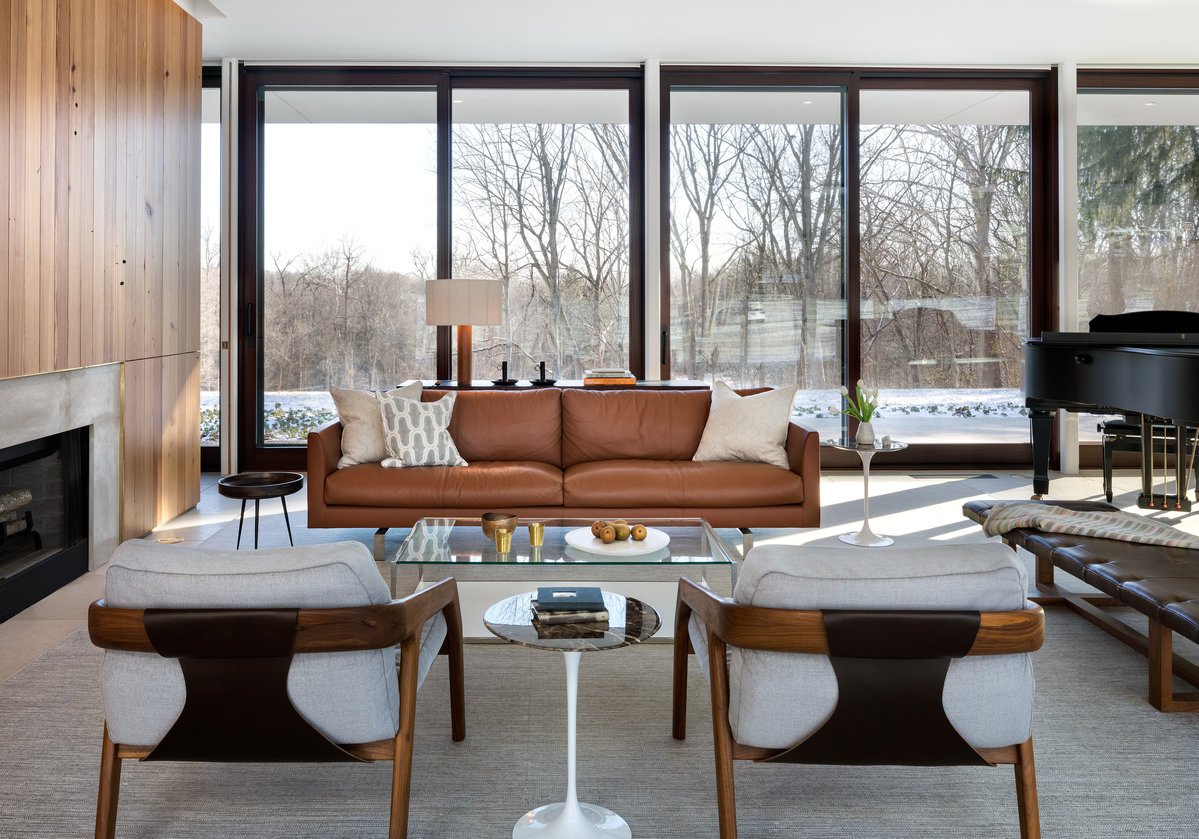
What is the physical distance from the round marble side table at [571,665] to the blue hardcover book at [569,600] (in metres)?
0.05

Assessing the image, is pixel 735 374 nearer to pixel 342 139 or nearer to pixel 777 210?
pixel 777 210

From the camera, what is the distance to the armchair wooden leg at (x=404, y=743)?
202 centimetres

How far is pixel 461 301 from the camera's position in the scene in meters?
6.04

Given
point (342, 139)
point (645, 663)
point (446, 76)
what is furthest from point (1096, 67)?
point (645, 663)

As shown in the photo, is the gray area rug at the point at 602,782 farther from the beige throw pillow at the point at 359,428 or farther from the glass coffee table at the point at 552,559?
the beige throw pillow at the point at 359,428

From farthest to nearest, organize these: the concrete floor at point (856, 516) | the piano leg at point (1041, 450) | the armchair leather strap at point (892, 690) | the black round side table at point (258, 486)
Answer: the piano leg at point (1041, 450)
the black round side table at point (258, 486)
the concrete floor at point (856, 516)
the armchair leather strap at point (892, 690)

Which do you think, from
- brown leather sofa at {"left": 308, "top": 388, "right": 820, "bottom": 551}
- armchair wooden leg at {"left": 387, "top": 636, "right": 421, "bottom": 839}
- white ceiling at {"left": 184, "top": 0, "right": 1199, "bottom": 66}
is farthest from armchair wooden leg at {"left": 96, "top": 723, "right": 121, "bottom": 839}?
white ceiling at {"left": 184, "top": 0, "right": 1199, "bottom": 66}

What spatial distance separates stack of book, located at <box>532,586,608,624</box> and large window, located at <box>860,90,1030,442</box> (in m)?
5.50

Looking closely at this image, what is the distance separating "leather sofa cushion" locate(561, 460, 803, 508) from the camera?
4.77 metres

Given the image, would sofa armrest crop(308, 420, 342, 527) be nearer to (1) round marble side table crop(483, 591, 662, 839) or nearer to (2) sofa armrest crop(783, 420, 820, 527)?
(2) sofa armrest crop(783, 420, 820, 527)

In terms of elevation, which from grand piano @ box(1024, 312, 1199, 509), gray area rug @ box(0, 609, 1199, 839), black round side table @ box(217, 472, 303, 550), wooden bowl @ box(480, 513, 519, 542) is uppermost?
grand piano @ box(1024, 312, 1199, 509)

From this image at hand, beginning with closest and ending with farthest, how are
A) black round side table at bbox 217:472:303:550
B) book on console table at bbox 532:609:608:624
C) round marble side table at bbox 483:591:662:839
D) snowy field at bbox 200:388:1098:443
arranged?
round marble side table at bbox 483:591:662:839, book on console table at bbox 532:609:608:624, black round side table at bbox 217:472:303:550, snowy field at bbox 200:388:1098:443

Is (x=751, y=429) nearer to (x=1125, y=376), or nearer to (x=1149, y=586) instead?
(x=1125, y=376)

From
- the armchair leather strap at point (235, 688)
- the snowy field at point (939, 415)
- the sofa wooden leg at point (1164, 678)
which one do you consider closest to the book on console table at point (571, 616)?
the armchair leather strap at point (235, 688)
